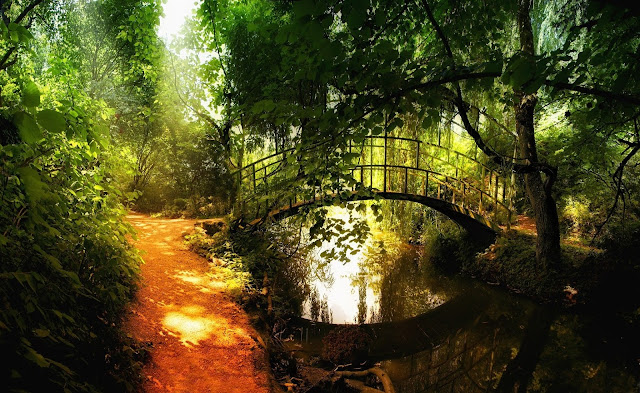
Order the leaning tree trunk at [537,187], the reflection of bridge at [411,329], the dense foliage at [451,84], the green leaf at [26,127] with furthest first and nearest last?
the leaning tree trunk at [537,187], the reflection of bridge at [411,329], the dense foliage at [451,84], the green leaf at [26,127]

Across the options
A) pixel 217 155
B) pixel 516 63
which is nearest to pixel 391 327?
pixel 516 63

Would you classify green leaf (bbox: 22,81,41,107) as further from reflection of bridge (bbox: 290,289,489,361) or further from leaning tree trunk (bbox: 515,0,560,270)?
leaning tree trunk (bbox: 515,0,560,270)

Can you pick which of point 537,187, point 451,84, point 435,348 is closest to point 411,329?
point 435,348

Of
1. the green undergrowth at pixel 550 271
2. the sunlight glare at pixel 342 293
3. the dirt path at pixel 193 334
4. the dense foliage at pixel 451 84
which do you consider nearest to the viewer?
the dense foliage at pixel 451 84

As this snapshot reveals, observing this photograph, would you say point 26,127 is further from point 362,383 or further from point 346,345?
point 346,345

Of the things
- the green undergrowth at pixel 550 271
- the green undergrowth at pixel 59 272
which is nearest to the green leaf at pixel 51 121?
the green undergrowth at pixel 59 272

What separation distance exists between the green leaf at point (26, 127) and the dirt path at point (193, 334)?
2.52 metres

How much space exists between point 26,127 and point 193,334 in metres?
3.86

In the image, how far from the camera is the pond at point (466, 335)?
4.61 meters

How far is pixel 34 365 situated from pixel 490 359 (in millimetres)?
5809

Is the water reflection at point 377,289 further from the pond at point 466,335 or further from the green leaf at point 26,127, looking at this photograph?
the green leaf at point 26,127

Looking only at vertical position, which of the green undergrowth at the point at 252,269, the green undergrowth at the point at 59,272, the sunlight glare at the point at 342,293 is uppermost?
the green undergrowth at the point at 59,272

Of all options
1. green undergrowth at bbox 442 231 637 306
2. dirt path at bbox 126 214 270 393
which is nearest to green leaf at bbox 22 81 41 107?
dirt path at bbox 126 214 270 393

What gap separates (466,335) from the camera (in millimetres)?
5891
